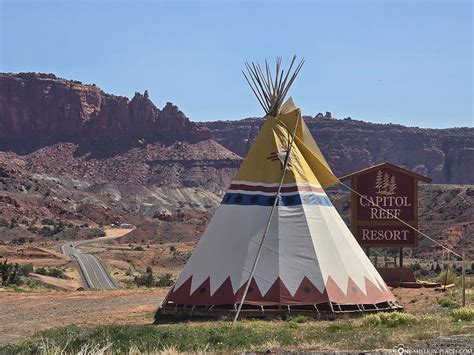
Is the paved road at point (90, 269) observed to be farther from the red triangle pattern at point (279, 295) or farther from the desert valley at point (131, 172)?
the red triangle pattern at point (279, 295)

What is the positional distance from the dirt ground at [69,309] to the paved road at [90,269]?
14.9 metres

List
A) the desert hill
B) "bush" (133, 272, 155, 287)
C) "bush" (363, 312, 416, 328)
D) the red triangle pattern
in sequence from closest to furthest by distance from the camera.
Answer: "bush" (363, 312, 416, 328), the red triangle pattern, "bush" (133, 272, 155, 287), the desert hill

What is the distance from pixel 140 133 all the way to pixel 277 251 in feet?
519

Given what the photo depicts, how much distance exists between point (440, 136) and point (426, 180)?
163304 millimetres

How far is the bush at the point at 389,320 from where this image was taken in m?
18.3

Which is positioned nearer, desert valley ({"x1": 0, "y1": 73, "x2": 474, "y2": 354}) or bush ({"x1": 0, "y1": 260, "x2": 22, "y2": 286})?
bush ({"x1": 0, "y1": 260, "x2": 22, "y2": 286})

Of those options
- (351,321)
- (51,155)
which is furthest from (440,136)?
(351,321)

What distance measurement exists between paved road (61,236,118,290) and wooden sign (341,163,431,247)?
20588mm

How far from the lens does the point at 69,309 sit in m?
26.1

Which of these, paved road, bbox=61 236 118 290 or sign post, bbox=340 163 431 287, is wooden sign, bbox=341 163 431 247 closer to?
sign post, bbox=340 163 431 287

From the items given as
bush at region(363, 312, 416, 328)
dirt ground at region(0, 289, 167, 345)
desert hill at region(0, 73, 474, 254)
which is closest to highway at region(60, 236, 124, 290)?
dirt ground at region(0, 289, 167, 345)

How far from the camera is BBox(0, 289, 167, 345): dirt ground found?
71.5 feet

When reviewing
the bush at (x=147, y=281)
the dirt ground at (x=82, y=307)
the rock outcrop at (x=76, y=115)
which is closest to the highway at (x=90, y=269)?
the bush at (x=147, y=281)

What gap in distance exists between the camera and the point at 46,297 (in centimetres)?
3008
